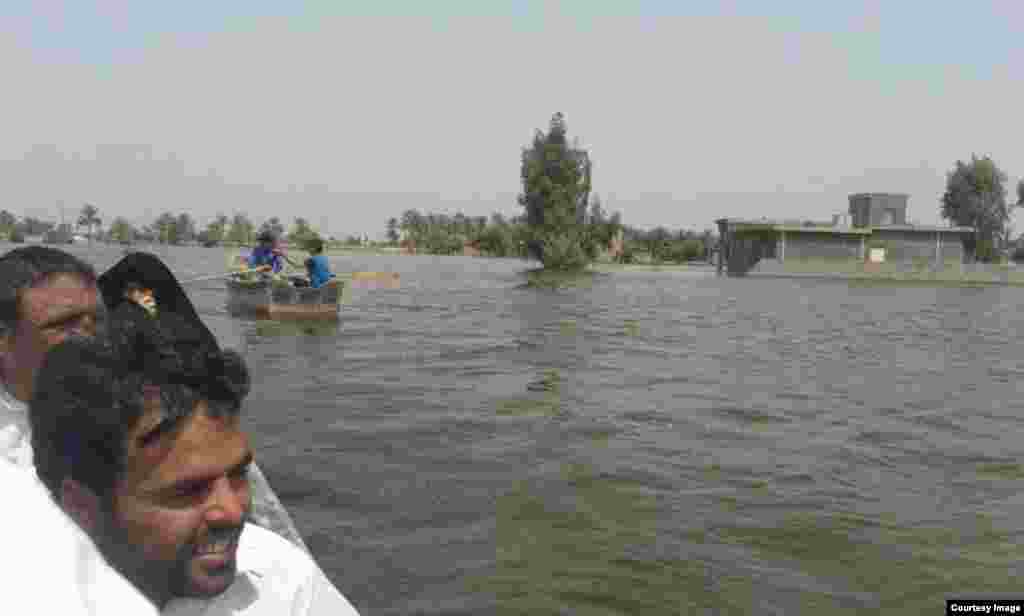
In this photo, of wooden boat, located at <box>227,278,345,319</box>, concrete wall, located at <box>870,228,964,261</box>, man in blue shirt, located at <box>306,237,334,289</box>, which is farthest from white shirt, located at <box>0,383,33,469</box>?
concrete wall, located at <box>870,228,964,261</box>

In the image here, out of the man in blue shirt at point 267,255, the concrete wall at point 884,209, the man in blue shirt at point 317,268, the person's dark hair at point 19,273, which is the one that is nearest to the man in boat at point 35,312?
the person's dark hair at point 19,273

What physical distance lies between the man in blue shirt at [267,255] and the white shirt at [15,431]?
711 inches

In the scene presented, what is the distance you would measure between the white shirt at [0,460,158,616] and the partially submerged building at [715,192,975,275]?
58.1 m

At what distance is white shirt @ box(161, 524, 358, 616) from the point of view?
5.20 ft

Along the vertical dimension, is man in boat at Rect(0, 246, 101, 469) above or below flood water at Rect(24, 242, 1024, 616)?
above

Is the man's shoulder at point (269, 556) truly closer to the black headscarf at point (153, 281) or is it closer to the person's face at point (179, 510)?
the person's face at point (179, 510)

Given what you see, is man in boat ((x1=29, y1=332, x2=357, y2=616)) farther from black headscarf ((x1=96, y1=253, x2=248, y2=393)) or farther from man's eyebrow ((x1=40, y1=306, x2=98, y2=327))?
man's eyebrow ((x1=40, y1=306, x2=98, y2=327))

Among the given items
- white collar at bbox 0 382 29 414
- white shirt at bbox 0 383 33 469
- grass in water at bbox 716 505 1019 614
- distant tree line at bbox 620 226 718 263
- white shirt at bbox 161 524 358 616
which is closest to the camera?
white shirt at bbox 161 524 358 616

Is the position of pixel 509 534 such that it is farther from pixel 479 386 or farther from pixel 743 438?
pixel 479 386

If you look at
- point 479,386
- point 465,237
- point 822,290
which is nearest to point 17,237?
point 465,237

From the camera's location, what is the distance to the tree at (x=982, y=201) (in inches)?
3081

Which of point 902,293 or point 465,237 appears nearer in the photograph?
point 902,293

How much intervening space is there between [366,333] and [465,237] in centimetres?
12966

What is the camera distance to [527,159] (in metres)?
66.4
